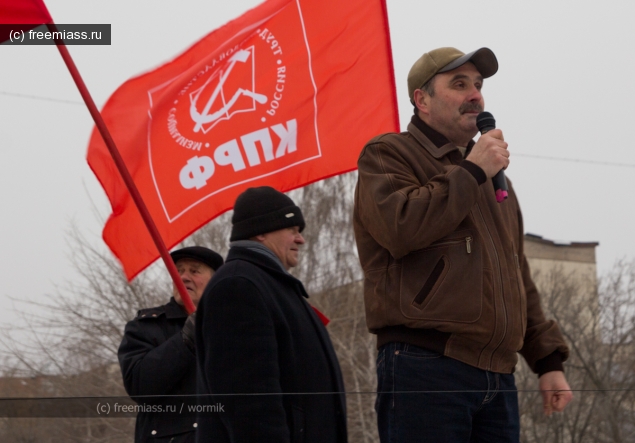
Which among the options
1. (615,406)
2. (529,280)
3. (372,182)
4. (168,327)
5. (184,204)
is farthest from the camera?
(184,204)

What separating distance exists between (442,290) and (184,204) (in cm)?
257

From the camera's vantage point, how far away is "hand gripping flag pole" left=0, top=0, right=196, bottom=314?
444cm

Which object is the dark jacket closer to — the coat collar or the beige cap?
the coat collar

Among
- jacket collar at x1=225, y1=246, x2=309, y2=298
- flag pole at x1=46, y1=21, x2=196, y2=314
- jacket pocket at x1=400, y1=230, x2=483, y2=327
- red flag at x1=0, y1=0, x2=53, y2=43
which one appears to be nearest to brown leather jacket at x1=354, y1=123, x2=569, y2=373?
jacket pocket at x1=400, y1=230, x2=483, y2=327

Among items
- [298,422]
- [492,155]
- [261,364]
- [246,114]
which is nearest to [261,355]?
[261,364]

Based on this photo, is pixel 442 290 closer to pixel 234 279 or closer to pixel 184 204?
pixel 234 279

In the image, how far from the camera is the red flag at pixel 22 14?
4668mm

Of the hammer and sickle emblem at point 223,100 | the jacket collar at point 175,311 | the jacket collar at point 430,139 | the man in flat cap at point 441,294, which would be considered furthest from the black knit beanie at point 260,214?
the hammer and sickle emblem at point 223,100

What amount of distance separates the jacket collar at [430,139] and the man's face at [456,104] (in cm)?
3

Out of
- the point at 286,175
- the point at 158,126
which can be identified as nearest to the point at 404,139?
the point at 286,175

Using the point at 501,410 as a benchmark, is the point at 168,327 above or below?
above

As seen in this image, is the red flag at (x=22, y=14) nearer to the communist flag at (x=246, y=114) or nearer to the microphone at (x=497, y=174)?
the communist flag at (x=246, y=114)

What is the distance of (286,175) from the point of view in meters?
5.48

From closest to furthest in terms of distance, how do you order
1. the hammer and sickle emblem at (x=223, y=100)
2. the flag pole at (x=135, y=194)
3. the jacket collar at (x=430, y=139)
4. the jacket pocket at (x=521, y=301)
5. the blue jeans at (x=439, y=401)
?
the blue jeans at (x=439, y=401) < the jacket pocket at (x=521, y=301) < the jacket collar at (x=430, y=139) < the flag pole at (x=135, y=194) < the hammer and sickle emblem at (x=223, y=100)
